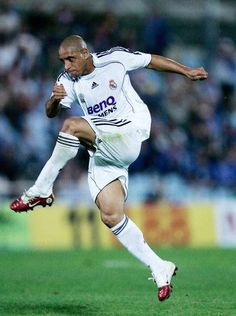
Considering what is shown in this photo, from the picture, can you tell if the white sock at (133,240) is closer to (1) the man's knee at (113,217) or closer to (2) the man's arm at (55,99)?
(1) the man's knee at (113,217)

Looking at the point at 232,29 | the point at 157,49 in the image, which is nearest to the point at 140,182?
the point at 157,49

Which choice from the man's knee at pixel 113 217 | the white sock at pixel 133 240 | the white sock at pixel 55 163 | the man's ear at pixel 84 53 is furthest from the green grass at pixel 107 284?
the man's ear at pixel 84 53

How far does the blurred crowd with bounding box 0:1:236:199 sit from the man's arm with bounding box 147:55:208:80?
9.49 meters

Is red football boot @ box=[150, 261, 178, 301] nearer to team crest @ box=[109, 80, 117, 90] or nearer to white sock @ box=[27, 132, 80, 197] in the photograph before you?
white sock @ box=[27, 132, 80, 197]

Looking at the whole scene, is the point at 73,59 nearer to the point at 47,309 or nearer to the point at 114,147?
the point at 114,147

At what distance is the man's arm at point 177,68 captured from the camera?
8.86 meters

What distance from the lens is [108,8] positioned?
21484mm

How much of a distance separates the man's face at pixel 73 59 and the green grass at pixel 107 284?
85.2 inches

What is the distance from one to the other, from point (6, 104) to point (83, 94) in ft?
32.9

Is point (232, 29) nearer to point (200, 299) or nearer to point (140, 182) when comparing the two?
point (140, 182)

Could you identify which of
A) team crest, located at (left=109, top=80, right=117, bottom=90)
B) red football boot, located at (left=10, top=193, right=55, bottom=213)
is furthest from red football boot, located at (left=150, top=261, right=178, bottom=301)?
team crest, located at (left=109, top=80, right=117, bottom=90)

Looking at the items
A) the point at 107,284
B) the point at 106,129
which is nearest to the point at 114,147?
the point at 106,129

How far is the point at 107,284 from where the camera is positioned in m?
11.4

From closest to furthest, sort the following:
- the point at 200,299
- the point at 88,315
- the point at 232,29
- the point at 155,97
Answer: the point at 88,315, the point at 200,299, the point at 155,97, the point at 232,29
